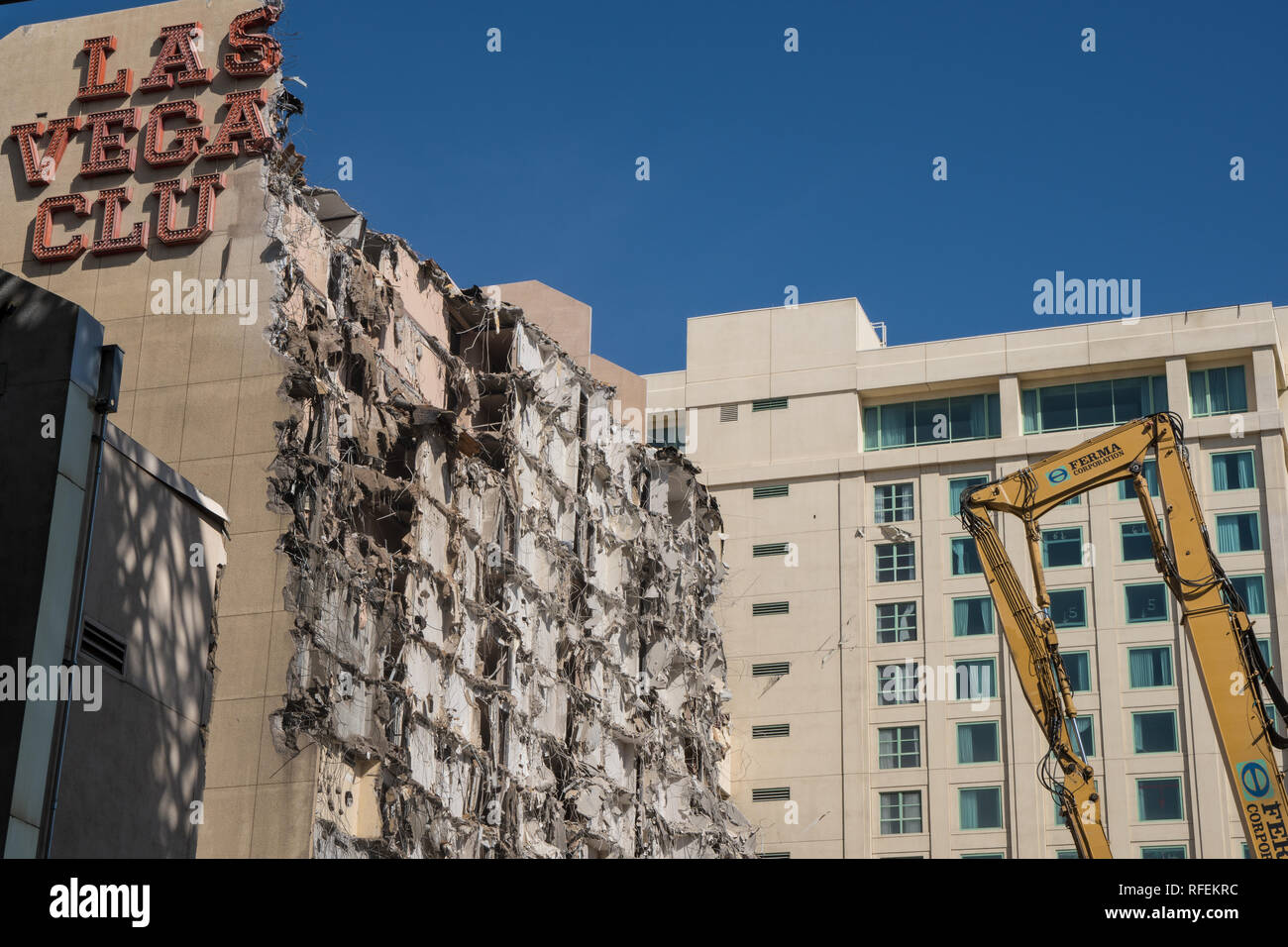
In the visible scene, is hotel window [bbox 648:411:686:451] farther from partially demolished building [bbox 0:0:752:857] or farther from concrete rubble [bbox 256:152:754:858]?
partially demolished building [bbox 0:0:752:857]

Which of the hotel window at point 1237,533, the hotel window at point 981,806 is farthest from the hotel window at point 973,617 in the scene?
the hotel window at point 1237,533

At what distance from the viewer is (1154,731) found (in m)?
69.5

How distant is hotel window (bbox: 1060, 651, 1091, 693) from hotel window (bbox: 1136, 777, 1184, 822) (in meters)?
4.56

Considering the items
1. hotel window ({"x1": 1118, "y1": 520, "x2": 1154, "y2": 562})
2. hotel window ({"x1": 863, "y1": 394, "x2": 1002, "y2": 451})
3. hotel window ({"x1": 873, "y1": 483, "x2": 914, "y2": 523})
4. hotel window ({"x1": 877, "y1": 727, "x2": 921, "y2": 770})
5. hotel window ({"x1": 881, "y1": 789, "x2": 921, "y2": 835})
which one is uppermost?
hotel window ({"x1": 863, "y1": 394, "x2": 1002, "y2": 451})

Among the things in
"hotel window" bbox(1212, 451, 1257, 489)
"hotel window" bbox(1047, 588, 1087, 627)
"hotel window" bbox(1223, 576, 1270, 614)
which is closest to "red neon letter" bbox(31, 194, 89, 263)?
"hotel window" bbox(1047, 588, 1087, 627)

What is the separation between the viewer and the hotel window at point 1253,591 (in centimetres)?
7056

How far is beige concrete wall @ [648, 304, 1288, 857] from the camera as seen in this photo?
69750 millimetres

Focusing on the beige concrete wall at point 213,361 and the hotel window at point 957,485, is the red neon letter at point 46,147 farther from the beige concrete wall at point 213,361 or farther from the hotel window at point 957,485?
the hotel window at point 957,485

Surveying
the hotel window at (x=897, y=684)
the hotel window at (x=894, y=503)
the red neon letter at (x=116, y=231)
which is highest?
the hotel window at (x=894, y=503)

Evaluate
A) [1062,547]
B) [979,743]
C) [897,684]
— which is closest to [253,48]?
[897,684]

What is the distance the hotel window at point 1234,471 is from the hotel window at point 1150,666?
805 centimetres

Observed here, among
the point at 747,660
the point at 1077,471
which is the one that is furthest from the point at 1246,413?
the point at 1077,471

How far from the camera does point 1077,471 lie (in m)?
43.8
